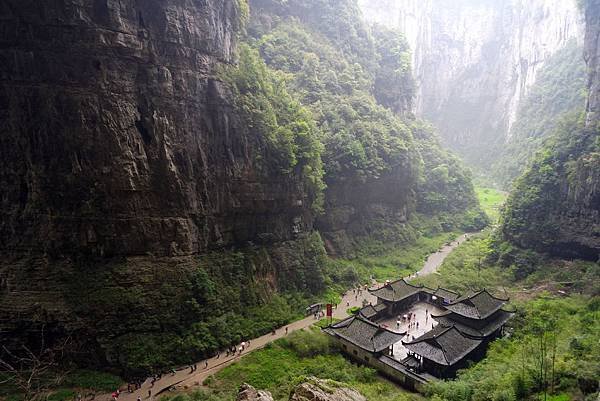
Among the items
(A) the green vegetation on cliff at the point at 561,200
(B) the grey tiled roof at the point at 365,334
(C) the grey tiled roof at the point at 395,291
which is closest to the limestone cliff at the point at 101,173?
(B) the grey tiled roof at the point at 365,334

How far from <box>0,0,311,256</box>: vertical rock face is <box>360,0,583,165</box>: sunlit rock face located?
8323cm

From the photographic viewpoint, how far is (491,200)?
A: 8638 cm

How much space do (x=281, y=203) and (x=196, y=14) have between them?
18.0m

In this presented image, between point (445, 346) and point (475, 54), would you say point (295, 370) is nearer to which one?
point (445, 346)

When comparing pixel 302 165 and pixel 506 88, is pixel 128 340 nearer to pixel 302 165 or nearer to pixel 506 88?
pixel 302 165

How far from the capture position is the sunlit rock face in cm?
10775

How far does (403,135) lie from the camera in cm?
6831

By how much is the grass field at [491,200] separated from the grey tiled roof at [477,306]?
42.2 meters

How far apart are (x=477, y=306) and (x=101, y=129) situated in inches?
1198

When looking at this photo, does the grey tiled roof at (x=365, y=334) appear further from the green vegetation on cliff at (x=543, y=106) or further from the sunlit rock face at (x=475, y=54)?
the sunlit rock face at (x=475, y=54)

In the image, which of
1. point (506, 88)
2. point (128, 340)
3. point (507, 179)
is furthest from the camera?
point (506, 88)

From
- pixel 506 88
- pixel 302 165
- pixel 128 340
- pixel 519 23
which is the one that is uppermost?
pixel 519 23

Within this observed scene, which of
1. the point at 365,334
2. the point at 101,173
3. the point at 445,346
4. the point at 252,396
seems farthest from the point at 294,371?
the point at 101,173

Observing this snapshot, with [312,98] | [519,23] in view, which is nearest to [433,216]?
[312,98]
